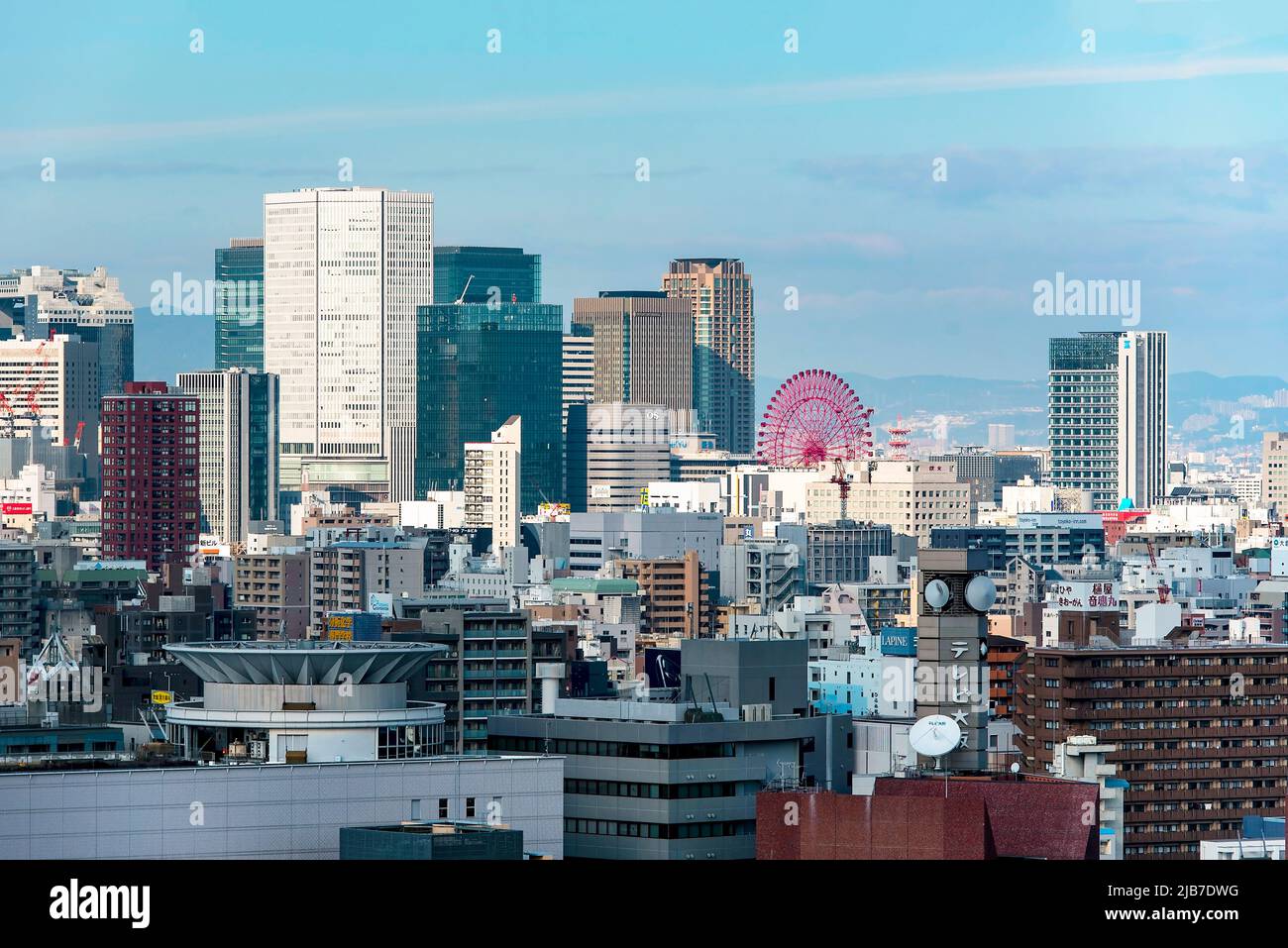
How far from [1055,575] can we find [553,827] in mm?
75494

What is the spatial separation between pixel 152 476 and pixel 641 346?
79960mm

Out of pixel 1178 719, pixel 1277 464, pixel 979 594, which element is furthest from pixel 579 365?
pixel 979 594

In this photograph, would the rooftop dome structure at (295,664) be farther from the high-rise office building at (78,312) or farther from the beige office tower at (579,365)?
the beige office tower at (579,365)

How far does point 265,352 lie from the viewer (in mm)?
169125

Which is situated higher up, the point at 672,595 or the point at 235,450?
the point at 235,450

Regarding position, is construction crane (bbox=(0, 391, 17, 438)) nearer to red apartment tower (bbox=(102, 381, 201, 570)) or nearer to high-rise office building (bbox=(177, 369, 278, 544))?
high-rise office building (bbox=(177, 369, 278, 544))

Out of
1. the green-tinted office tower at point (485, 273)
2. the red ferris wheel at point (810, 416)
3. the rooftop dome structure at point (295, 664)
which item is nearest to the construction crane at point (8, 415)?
the green-tinted office tower at point (485, 273)

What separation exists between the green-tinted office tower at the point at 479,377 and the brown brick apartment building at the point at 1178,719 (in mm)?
115213

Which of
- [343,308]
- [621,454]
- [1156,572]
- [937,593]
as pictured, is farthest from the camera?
[343,308]

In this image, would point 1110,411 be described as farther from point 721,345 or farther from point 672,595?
point 672,595

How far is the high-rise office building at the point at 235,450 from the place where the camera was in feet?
434

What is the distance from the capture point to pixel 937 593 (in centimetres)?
2392
